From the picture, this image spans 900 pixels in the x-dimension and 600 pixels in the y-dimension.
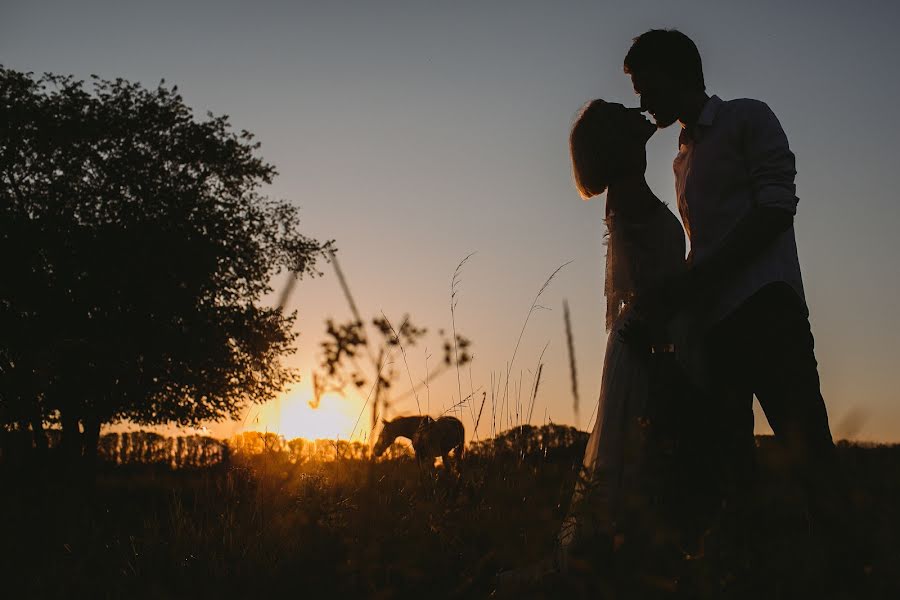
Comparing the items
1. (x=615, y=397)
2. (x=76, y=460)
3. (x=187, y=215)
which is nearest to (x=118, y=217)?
(x=187, y=215)

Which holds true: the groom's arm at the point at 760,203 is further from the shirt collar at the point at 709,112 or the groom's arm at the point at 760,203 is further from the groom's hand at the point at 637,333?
the groom's hand at the point at 637,333

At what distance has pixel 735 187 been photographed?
3045 mm

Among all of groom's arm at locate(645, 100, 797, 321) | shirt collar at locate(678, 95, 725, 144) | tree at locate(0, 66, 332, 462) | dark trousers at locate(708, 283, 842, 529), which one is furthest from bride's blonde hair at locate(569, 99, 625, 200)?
tree at locate(0, 66, 332, 462)

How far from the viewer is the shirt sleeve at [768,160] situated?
2.84 m

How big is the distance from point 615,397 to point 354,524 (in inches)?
50.5

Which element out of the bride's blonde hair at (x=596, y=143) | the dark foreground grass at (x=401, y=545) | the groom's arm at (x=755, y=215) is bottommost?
the dark foreground grass at (x=401, y=545)

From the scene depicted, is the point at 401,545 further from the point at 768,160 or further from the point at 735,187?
the point at 768,160

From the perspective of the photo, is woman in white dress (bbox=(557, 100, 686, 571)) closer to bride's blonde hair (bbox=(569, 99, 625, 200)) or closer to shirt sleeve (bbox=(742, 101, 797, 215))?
bride's blonde hair (bbox=(569, 99, 625, 200))

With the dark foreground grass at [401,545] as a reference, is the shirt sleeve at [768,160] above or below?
above

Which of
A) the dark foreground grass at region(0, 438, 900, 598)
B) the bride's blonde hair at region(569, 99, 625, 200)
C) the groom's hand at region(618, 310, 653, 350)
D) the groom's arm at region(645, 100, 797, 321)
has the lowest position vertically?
the dark foreground grass at region(0, 438, 900, 598)

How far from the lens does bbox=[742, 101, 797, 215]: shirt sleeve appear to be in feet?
9.31

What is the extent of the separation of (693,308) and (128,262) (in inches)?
709

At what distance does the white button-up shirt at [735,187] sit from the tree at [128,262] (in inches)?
612

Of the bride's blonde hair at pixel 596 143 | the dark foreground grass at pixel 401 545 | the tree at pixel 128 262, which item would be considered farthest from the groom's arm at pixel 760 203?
the tree at pixel 128 262
